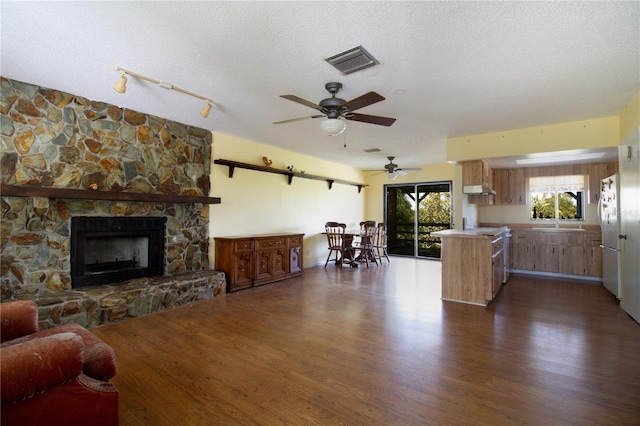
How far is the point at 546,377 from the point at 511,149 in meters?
3.50


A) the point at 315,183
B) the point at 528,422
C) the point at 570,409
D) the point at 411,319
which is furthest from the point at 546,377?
the point at 315,183

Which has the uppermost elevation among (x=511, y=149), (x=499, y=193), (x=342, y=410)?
(x=511, y=149)

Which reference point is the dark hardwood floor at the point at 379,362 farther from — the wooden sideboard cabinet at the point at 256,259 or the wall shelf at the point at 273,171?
the wall shelf at the point at 273,171

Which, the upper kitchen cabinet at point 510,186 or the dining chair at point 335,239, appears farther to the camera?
the dining chair at point 335,239

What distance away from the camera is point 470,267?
425cm

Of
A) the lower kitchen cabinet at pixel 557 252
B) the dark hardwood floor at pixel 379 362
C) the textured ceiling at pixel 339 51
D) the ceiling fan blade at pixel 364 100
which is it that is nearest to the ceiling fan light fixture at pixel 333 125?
the ceiling fan blade at pixel 364 100

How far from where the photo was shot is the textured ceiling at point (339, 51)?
2084 mm

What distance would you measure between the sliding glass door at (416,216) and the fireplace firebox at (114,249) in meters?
6.30

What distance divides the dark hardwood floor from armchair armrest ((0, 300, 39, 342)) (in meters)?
0.69

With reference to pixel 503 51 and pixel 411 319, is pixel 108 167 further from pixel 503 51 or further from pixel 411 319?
pixel 503 51

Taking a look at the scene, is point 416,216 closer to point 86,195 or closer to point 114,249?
point 114,249

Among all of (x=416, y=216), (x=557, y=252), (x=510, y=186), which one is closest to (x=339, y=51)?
(x=510, y=186)

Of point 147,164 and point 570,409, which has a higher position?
point 147,164

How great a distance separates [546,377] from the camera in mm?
2305
